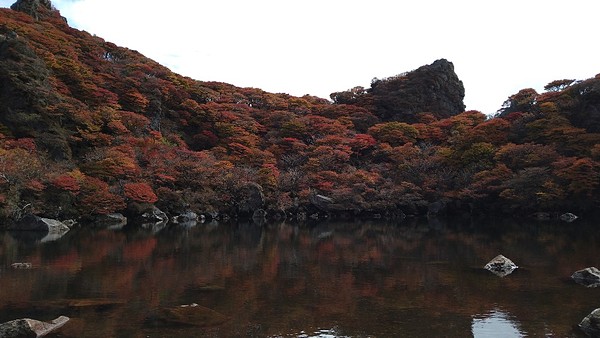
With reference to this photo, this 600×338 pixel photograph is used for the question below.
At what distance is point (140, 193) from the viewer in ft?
122

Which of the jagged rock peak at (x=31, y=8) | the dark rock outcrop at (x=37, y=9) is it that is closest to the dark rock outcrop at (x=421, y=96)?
the dark rock outcrop at (x=37, y=9)

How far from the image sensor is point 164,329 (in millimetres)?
10078

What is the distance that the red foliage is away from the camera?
3691 cm

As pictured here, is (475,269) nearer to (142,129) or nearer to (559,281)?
(559,281)

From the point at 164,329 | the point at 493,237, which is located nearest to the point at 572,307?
the point at 164,329

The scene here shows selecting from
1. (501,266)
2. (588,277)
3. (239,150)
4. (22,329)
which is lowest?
(22,329)

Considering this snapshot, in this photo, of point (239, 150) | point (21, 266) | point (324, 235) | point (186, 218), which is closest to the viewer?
point (21, 266)

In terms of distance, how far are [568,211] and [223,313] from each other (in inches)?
1573

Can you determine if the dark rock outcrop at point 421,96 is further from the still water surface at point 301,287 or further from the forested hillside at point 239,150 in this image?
the still water surface at point 301,287

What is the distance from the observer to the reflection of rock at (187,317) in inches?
415

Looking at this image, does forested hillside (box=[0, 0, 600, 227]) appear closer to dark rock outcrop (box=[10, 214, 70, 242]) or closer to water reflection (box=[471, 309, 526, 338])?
dark rock outcrop (box=[10, 214, 70, 242])

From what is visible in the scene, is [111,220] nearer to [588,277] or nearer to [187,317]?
[187,317]

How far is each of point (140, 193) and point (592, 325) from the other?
109ft

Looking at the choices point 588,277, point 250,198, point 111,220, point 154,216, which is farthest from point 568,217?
point 111,220
